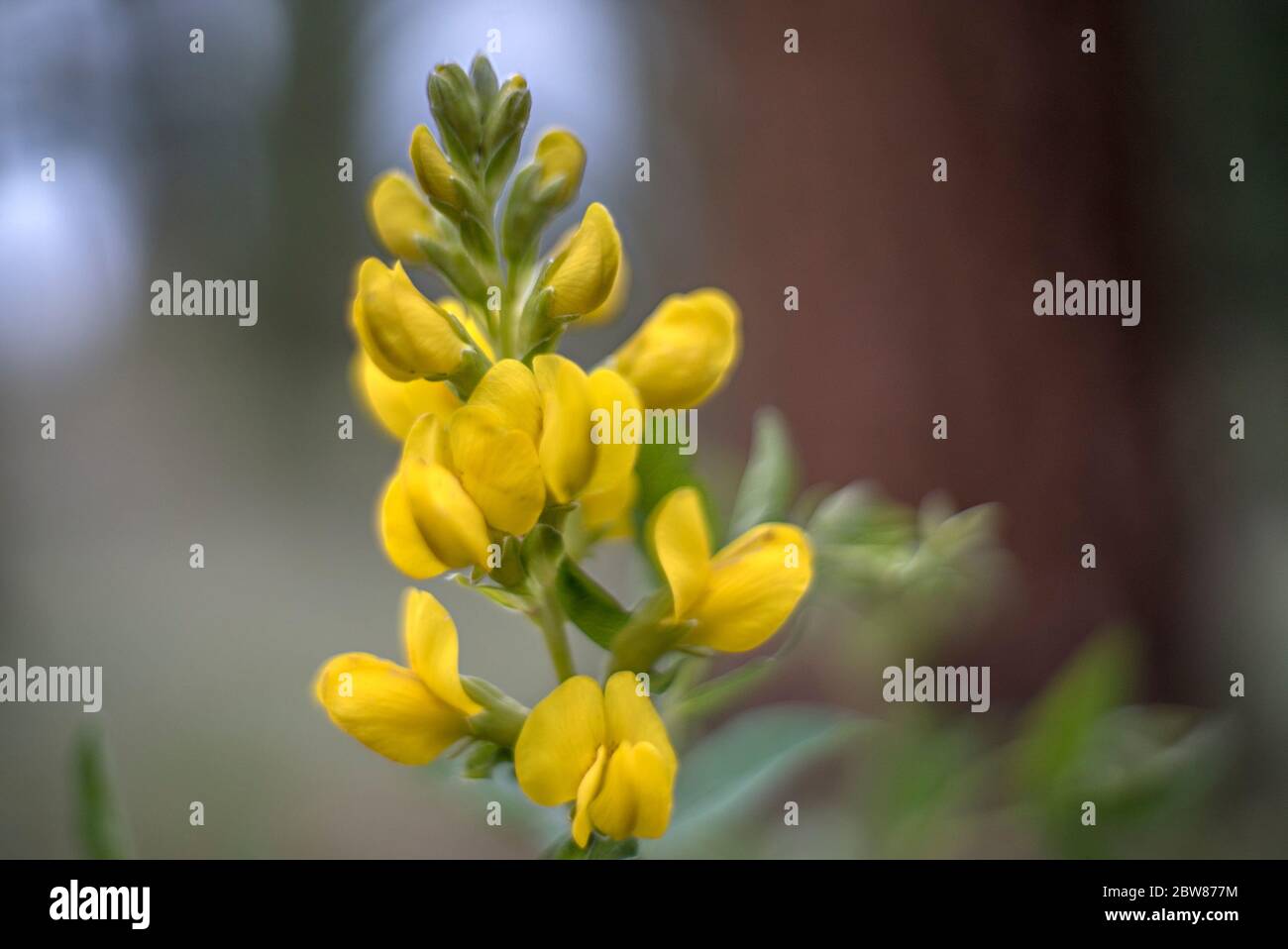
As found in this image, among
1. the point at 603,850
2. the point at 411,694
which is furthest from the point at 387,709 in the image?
the point at 603,850

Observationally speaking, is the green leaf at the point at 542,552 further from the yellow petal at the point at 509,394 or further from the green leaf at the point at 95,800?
the green leaf at the point at 95,800

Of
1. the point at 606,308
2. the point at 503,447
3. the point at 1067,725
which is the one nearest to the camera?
the point at 503,447

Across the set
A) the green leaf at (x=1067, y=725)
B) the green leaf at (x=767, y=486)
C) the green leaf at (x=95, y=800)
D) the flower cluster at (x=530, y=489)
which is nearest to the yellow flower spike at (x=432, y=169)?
the flower cluster at (x=530, y=489)

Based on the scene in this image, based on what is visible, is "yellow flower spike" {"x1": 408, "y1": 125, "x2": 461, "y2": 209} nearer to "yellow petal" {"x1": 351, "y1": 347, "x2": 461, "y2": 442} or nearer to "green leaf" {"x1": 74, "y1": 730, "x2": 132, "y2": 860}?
"yellow petal" {"x1": 351, "y1": 347, "x2": 461, "y2": 442}

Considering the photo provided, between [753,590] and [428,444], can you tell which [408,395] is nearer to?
[428,444]

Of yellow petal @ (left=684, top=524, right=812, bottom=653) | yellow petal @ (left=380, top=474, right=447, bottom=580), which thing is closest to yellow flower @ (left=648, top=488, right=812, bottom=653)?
yellow petal @ (left=684, top=524, right=812, bottom=653)

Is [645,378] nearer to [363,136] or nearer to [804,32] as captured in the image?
[804,32]
